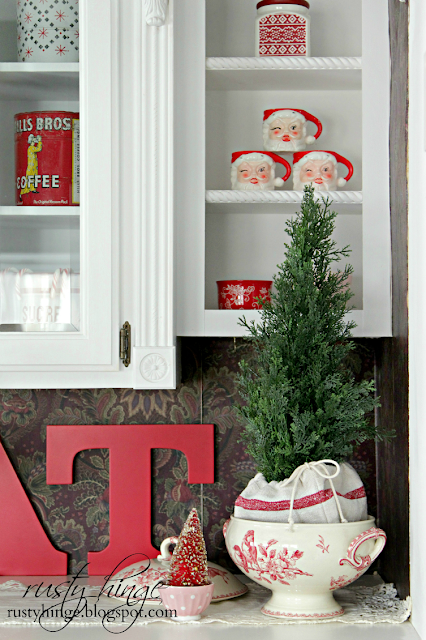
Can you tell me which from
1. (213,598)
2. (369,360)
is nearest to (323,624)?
(213,598)

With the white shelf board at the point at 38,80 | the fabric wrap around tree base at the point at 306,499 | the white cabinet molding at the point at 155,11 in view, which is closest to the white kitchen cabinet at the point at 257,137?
the white cabinet molding at the point at 155,11

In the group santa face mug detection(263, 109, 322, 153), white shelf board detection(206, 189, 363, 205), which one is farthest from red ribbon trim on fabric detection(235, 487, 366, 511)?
santa face mug detection(263, 109, 322, 153)

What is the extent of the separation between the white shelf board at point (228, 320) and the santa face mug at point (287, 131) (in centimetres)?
37

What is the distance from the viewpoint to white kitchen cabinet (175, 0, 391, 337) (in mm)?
1317

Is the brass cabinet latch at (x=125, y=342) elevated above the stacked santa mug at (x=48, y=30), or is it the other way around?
the stacked santa mug at (x=48, y=30)

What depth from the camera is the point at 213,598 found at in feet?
3.93

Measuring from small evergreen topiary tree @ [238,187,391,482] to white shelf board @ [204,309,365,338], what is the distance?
0.44ft

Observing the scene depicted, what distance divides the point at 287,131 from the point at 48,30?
515mm

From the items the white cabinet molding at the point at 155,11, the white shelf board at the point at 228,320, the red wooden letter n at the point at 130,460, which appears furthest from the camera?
the red wooden letter n at the point at 130,460

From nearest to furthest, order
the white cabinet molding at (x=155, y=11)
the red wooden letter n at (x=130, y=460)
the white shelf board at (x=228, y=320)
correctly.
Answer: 1. the white cabinet molding at (x=155, y=11)
2. the white shelf board at (x=228, y=320)
3. the red wooden letter n at (x=130, y=460)

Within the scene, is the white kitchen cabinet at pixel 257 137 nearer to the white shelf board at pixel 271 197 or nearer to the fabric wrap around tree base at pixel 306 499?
the white shelf board at pixel 271 197

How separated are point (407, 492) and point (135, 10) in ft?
3.34

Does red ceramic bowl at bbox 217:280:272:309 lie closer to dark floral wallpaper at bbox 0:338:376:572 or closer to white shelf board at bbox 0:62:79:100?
dark floral wallpaper at bbox 0:338:376:572

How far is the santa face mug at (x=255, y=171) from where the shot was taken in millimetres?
1354
